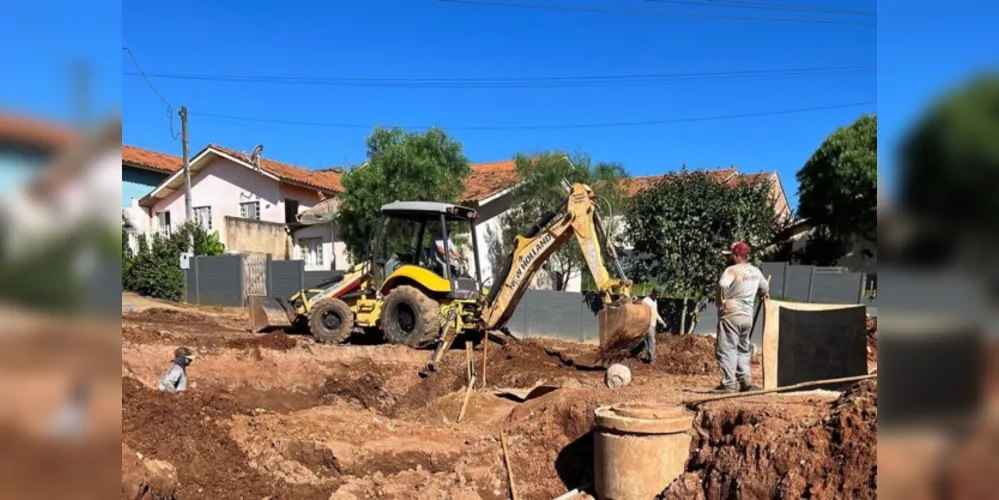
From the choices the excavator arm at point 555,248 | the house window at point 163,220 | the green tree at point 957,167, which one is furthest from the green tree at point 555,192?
the green tree at point 957,167

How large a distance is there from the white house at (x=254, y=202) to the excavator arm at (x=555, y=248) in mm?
16008

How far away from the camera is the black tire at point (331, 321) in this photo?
12781mm

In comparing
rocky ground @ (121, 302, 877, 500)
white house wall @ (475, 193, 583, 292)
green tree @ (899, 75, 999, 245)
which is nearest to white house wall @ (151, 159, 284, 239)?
white house wall @ (475, 193, 583, 292)

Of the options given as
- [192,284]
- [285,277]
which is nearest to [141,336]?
[285,277]

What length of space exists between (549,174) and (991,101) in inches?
783

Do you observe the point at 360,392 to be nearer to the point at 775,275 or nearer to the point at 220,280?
the point at 775,275

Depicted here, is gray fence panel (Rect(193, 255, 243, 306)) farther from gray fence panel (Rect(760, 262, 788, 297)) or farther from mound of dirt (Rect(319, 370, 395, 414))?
gray fence panel (Rect(760, 262, 788, 297))

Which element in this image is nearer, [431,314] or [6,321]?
[6,321]

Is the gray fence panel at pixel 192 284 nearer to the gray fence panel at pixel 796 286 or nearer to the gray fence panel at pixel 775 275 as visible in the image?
the gray fence panel at pixel 775 275

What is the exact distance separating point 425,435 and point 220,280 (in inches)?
715

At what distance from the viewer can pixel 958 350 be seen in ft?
3.51

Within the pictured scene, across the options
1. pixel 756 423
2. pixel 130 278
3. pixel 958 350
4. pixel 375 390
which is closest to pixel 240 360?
pixel 375 390

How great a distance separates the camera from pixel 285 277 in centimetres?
2241

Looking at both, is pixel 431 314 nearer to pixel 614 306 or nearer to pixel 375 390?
pixel 375 390
